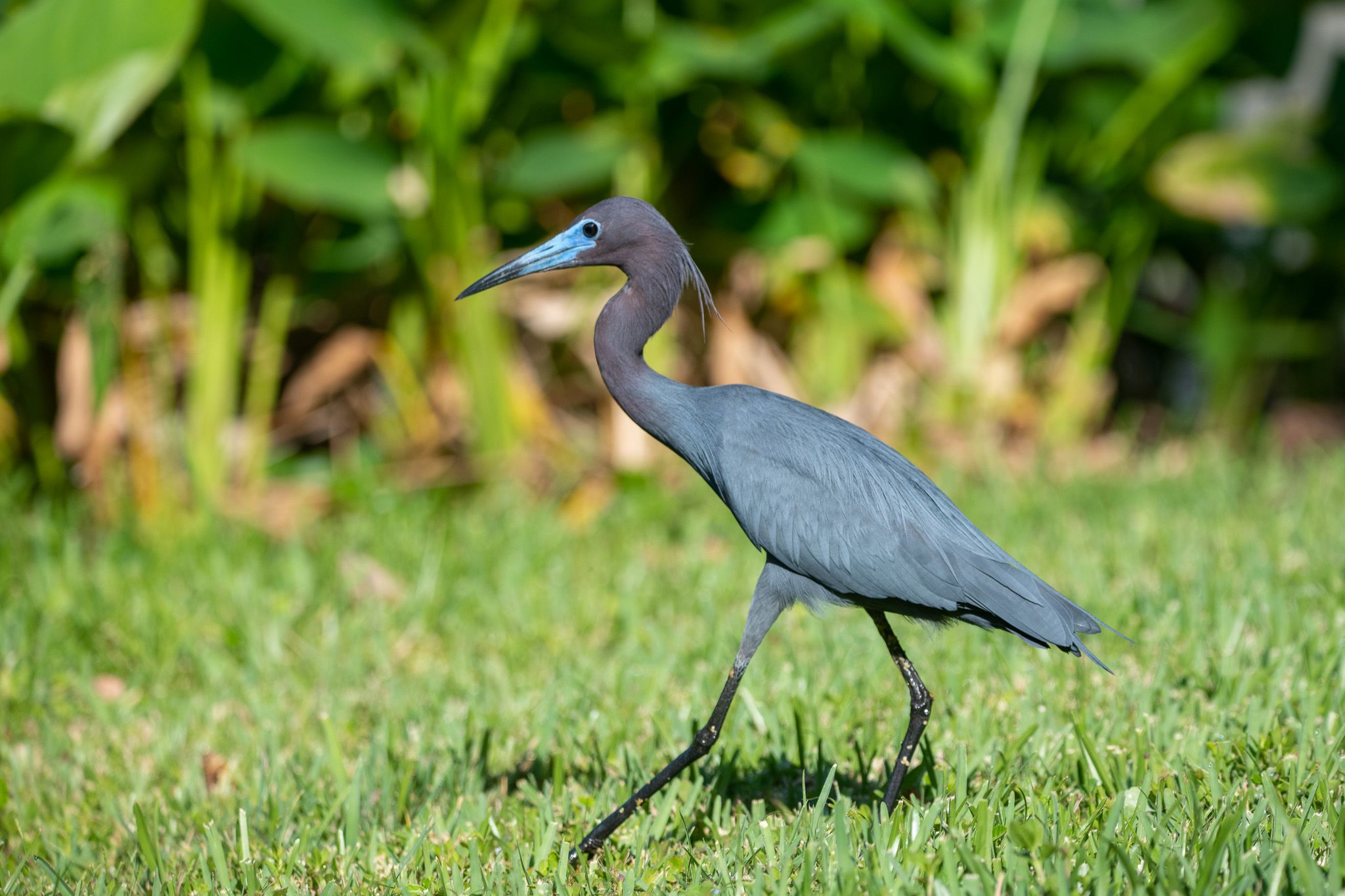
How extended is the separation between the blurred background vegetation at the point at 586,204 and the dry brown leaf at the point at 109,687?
1046 mm

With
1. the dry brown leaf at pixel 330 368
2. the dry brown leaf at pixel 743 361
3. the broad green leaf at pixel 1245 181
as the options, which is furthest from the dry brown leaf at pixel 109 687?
the broad green leaf at pixel 1245 181

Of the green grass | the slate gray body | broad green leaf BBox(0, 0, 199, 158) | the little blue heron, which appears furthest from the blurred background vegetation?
the slate gray body

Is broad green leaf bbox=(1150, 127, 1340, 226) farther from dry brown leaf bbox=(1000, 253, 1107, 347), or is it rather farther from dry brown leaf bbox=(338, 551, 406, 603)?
dry brown leaf bbox=(338, 551, 406, 603)

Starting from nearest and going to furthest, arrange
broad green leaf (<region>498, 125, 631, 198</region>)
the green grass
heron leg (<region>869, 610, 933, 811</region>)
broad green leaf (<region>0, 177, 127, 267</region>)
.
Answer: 1. the green grass
2. heron leg (<region>869, 610, 933, 811</region>)
3. broad green leaf (<region>0, 177, 127, 267</region>)
4. broad green leaf (<region>498, 125, 631, 198</region>)

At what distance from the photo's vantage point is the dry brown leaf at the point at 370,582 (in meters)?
3.92

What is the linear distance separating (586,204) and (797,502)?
3.52 metres

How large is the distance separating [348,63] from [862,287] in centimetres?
244

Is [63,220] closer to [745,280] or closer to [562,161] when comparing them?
[562,161]

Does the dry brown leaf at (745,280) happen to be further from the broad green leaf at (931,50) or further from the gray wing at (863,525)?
the gray wing at (863,525)

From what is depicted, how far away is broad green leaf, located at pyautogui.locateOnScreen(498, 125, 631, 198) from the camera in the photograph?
197 inches

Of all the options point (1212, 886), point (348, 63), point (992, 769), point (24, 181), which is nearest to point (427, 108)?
point (348, 63)

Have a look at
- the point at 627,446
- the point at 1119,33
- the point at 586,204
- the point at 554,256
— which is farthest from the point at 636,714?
the point at 1119,33

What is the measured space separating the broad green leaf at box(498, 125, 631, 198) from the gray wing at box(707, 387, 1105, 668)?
9.30 feet

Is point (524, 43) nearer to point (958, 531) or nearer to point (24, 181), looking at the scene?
point (24, 181)
